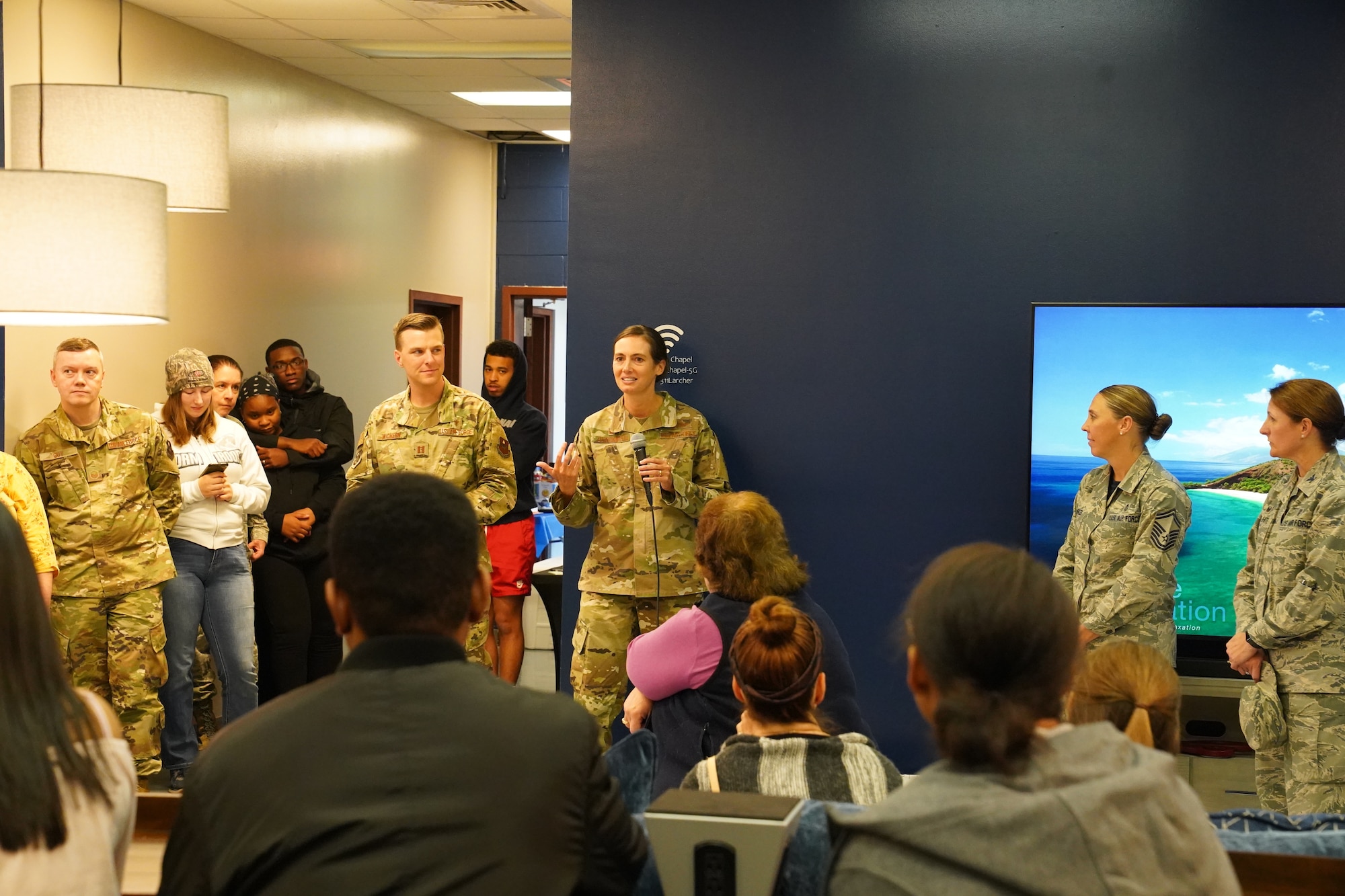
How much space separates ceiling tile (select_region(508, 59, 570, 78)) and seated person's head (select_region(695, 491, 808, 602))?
4.33 meters

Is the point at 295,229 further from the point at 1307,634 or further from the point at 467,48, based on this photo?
the point at 1307,634

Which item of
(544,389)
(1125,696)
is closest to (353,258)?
(544,389)

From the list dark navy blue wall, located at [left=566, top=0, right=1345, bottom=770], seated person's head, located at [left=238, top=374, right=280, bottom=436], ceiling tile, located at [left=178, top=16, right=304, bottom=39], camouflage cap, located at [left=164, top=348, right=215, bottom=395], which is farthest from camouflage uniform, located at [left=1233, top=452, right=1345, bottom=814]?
ceiling tile, located at [left=178, top=16, right=304, bottom=39]

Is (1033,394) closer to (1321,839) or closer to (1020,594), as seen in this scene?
(1321,839)

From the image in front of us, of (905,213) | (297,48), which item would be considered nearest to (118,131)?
(905,213)

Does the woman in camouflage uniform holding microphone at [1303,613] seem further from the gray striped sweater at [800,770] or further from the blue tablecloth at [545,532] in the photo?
the blue tablecloth at [545,532]

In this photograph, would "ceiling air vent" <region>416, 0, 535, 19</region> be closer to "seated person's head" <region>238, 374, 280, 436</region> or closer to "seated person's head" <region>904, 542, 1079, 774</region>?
"seated person's head" <region>238, 374, 280, 436</region>

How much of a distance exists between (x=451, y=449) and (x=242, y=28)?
294cm

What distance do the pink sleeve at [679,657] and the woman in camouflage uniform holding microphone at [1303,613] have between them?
1.76m

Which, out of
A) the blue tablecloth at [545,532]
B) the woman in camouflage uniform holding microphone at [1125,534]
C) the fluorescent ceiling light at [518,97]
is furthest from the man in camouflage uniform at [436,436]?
the fluorescent ceiling light at [518,97]

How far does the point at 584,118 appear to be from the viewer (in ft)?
16.2

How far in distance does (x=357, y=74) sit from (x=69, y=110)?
4.83 metres

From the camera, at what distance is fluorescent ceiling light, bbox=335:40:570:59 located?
21.6ft

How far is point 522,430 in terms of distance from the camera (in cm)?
619
